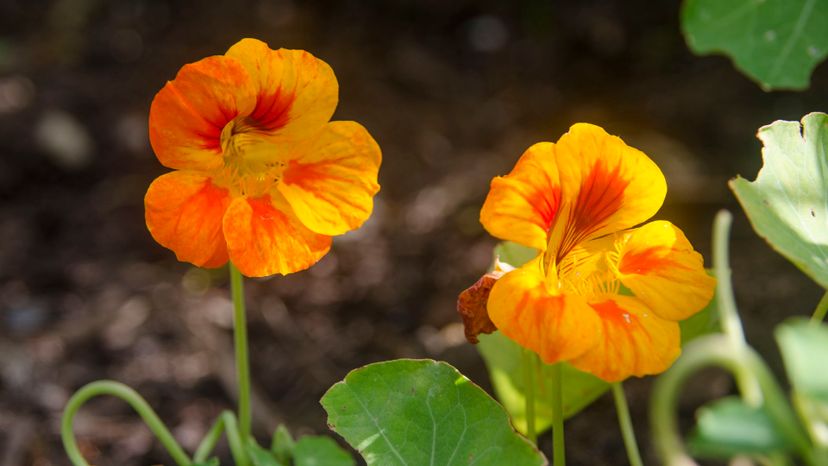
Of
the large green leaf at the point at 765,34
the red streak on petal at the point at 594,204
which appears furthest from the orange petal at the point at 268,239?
the large green leaf at the point at 765,34

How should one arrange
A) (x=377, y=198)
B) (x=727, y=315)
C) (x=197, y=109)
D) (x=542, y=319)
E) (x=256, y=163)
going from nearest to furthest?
1. (x=542, y=319)
2. (x=197, y=109)
3. (x=256, y=163)
4. (x=727, y=315)
5. (x=377, y=198)

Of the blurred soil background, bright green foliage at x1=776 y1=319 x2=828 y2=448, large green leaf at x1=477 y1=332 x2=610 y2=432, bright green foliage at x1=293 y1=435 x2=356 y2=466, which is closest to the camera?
bright green foliage at x1=776 y1=319 x2=828 y2=448

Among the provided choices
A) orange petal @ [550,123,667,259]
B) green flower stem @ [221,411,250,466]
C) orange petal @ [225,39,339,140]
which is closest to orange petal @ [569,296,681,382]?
orange petal @ [550,123,667,259]

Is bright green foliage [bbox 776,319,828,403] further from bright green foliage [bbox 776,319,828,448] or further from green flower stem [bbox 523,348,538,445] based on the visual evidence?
green flower stem [bbox 523,348,538,445]

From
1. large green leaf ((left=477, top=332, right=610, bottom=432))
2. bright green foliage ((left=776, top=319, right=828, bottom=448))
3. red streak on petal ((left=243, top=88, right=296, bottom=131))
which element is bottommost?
large green leaf ((left=477, top=332, right=610, bottom=432))

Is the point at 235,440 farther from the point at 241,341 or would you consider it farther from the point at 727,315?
the point at 727,315

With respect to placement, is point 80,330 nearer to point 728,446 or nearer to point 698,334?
point 698,334

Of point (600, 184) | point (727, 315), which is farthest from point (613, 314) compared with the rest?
point (727, 315)

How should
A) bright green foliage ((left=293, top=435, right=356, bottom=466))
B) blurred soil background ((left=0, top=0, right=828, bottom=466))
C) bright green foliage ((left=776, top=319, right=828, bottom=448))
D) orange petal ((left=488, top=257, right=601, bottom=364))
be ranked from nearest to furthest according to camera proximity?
bright green foliage ((left=776, top=319, right=828, bottom=448)) < orange petal ((left=488, top=257, right=601, bottom=364)) < bright green foliage ((left=293, top=435, right=356, bottom=466)) < blurred soil background ((left=0, top=0, right=828, bottom=466))

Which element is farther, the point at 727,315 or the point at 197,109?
the point at 727,315
